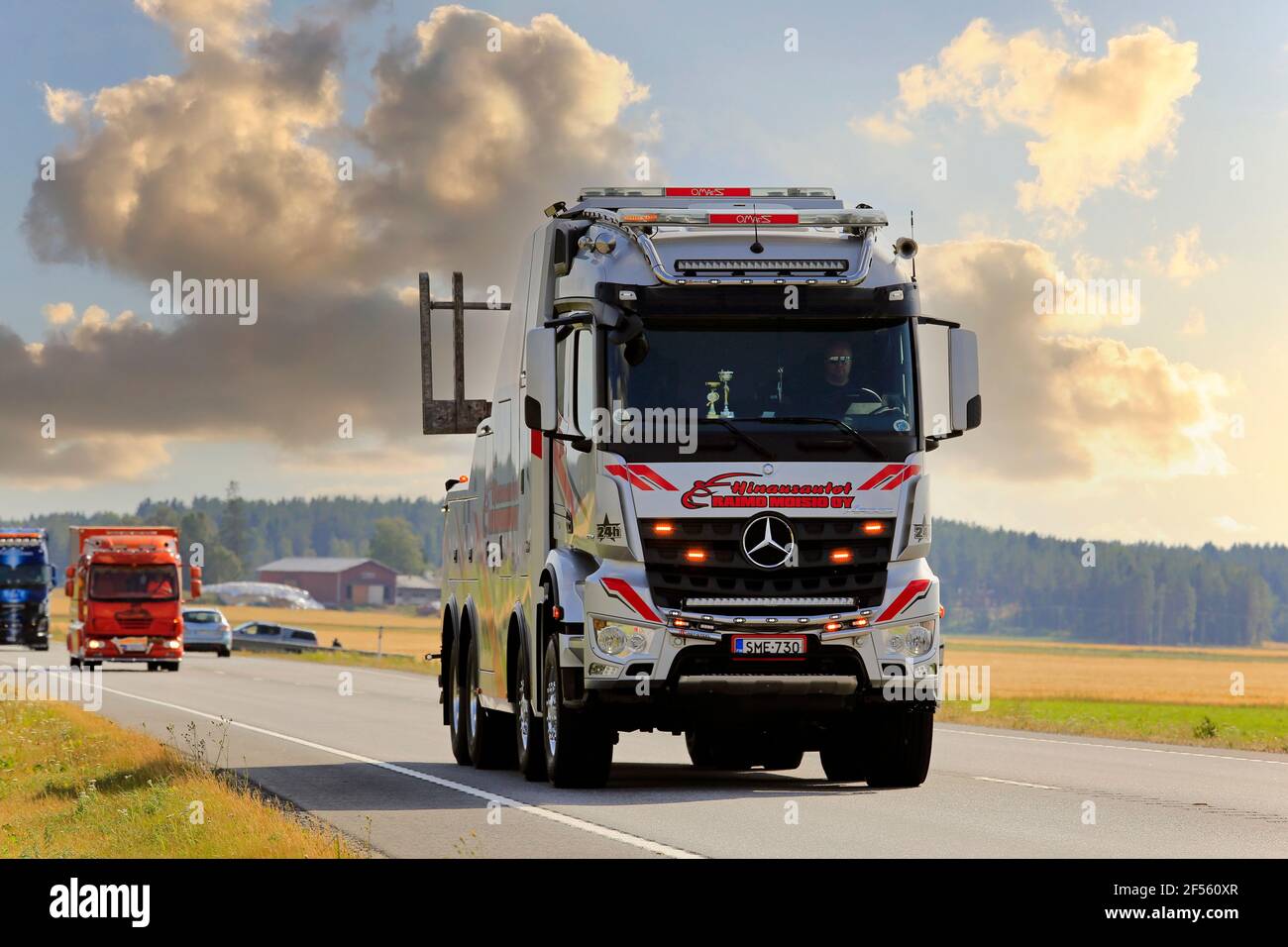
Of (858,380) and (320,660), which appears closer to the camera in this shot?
(858,380)

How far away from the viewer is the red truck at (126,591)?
49938mm

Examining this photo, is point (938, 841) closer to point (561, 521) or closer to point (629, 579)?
point (629, 579)

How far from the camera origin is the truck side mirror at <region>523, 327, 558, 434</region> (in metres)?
15.2

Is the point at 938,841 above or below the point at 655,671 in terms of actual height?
below

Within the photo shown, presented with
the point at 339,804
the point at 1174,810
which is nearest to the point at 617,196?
the point at 339,804

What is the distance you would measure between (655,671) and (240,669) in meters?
41.1

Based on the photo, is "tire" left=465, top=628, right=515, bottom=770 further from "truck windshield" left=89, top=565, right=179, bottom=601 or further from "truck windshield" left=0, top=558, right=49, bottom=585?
"truck windshield" left=0, top=558, right=49, bottom=585

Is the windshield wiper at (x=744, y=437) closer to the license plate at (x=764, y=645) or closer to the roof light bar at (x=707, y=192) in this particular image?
the license plate at (x=764, y=645)

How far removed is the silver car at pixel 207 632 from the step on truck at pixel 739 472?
5416 cm

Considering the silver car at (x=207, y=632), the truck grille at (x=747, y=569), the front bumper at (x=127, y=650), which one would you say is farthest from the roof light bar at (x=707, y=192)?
the silver car at (x=207, y=632)

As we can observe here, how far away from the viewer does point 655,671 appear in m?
15.2

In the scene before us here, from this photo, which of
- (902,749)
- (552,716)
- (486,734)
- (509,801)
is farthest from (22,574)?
(902,749)

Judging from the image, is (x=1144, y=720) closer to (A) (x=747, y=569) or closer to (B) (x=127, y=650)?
(A) (x=747, y=569)
